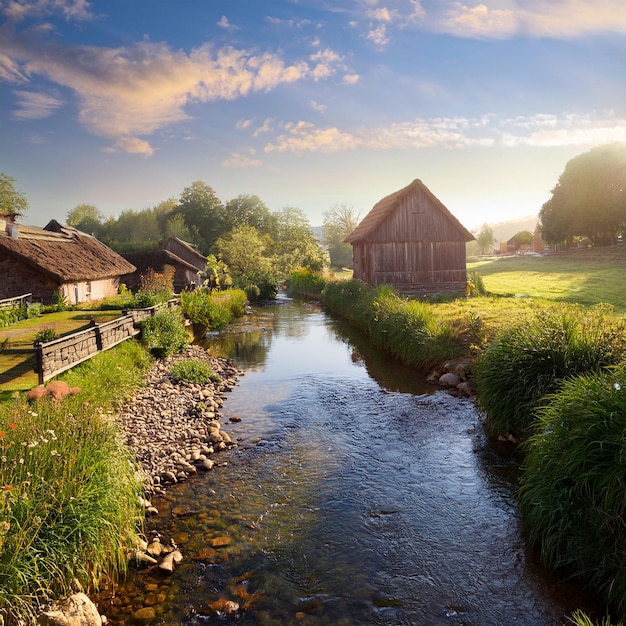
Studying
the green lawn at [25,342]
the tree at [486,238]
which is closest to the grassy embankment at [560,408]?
the green lawn at [25,342]

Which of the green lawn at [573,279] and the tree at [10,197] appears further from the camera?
the tree at [10,197]

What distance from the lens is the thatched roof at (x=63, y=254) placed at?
965 inches

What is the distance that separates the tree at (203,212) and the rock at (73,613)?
71734mm

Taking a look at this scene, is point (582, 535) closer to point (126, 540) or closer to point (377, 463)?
point (377, 463)

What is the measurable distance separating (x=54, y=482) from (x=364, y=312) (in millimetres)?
18943

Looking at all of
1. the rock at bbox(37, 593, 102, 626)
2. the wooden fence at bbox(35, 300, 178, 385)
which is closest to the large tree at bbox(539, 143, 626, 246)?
the wooden fence at bbox(35, 300, 178, 385)

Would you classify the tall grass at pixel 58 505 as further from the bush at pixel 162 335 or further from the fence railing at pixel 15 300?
the fence railing at pixel 15 300

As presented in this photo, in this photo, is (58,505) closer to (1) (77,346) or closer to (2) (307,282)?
(1) (77,346)

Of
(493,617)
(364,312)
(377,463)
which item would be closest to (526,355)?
(377,463)

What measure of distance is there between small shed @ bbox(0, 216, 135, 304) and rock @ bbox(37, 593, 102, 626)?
23.1 metres

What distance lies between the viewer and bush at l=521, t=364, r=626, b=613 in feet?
15.6

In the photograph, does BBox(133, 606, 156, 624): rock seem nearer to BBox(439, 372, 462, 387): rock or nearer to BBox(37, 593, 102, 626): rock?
BBox(37, 593, 102, 626): rock

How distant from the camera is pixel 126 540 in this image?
5.77 m

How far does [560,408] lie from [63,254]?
29.0 meters
